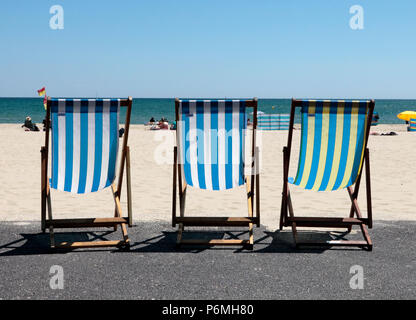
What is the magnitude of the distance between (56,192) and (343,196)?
352 cm

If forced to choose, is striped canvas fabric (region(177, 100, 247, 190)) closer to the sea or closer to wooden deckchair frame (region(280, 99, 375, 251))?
wooden deckchair frame (region(280, 99, 375, 251))

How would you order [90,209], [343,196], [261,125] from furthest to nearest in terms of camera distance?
[261,125], [343,196], [90,209]

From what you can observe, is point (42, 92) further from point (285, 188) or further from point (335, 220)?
point (335, 220)

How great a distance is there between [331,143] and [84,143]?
1990 millimetres

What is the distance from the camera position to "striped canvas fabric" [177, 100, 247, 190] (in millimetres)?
3998

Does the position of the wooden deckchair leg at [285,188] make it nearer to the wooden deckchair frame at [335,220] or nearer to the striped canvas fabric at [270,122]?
the wooden deckchair frame at [335,220]

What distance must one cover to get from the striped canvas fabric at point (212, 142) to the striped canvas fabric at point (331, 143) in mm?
510

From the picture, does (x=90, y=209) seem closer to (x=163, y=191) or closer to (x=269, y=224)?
(x=163, y=191)

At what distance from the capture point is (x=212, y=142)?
4078mm

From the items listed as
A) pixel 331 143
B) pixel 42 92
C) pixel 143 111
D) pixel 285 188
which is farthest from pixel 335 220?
pixel 143 111

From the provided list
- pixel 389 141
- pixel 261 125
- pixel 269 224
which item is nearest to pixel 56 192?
pixel 269 224

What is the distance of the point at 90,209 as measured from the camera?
5.16 m

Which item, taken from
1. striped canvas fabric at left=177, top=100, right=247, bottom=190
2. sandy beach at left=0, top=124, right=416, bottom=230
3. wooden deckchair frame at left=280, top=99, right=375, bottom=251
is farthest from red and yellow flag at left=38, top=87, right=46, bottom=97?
wooden deckchair frame at left=280, top=99, right=375, bottom=251

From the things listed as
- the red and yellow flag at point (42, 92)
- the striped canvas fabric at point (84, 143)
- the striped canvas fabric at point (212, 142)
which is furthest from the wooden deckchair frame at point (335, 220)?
the red and yellow flag at point (42, 92)
